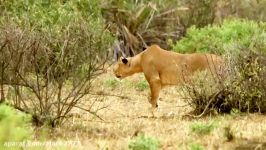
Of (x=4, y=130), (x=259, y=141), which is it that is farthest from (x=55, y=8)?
(x=4, y=130)

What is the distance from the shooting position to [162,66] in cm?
1405

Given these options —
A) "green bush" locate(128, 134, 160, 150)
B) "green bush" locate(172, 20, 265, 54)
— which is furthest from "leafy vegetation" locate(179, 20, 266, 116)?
"green bush" locate(172, 20, 265, 54)

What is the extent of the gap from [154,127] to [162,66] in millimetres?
3839

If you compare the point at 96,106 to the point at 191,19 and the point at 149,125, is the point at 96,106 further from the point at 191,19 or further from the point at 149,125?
the point at 191,19

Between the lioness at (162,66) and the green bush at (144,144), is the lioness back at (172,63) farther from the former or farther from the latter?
the green bush at (144,144)

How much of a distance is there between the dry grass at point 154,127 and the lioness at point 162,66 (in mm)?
504

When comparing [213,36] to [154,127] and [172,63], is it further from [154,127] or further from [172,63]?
[154,127]

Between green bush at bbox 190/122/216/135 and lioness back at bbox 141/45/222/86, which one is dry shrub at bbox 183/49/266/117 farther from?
green bush at bbox 190/122/216/135

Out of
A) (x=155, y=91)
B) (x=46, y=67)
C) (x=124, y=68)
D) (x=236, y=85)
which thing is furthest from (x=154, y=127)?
(x=124, y=68)

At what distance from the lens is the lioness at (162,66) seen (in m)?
13.8

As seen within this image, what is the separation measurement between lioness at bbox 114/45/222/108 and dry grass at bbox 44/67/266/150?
0.50 meters

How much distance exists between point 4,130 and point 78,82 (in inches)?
188

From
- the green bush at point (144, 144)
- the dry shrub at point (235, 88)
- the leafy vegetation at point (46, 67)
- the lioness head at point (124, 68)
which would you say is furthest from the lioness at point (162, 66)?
the green bush at point (144, 144)

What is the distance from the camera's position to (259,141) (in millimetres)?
8445
